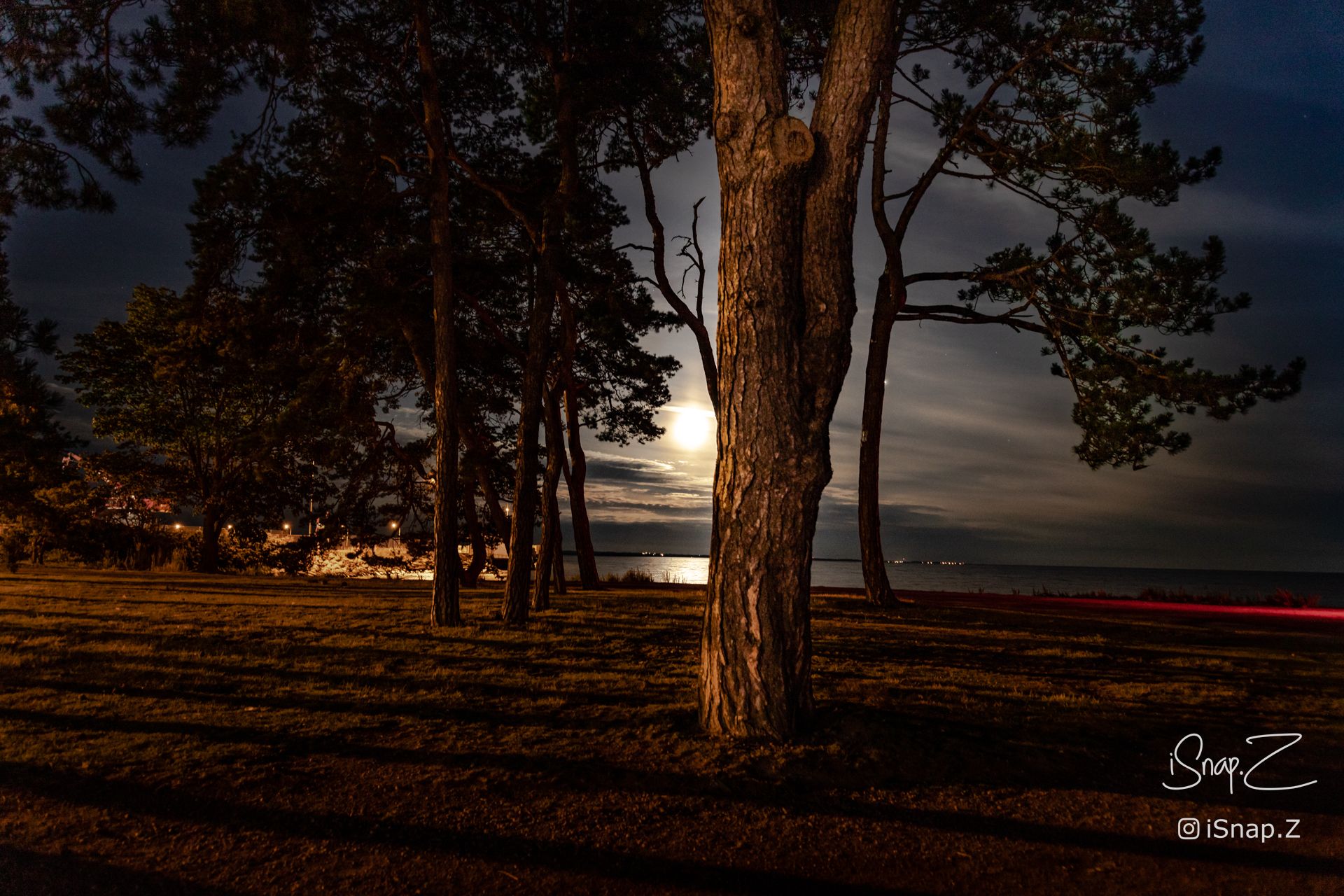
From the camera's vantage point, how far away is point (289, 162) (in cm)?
1033

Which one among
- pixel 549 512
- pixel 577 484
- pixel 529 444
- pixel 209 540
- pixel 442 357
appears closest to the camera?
pixel 442 357

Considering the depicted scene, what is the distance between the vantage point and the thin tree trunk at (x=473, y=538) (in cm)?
1794

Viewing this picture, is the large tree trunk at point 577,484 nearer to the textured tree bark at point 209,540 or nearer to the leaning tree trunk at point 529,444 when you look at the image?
the leaning tree trunk at point 529,444

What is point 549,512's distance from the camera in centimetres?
1219

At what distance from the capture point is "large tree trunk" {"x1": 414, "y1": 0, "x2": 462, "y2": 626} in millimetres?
9336

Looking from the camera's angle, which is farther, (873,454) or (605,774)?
(873,454)

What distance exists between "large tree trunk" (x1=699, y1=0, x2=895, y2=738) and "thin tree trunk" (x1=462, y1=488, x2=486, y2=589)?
1391 centimetres

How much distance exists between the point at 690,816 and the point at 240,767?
2426 mm

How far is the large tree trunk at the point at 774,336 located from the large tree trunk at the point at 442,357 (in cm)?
564

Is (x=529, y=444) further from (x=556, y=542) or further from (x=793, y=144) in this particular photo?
(x=793, y=144)

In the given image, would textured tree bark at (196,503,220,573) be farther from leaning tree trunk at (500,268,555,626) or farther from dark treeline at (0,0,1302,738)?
leaning tree trunk at (500,268,555,626)

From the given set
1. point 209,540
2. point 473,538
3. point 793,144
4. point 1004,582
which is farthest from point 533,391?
point 1004,582

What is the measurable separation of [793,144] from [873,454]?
30.9 feet

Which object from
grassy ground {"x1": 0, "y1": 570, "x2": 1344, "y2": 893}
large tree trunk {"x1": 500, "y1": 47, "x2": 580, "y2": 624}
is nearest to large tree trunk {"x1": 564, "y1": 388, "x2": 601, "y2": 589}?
large tree trunk {"x1": 500, "y1": 47, "x2": 580, "y2": 624}
